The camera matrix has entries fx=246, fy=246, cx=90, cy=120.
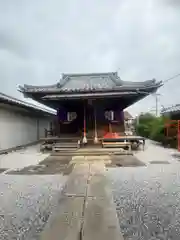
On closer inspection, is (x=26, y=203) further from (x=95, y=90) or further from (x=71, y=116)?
(x=71, y=116)

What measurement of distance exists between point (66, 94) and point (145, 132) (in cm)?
1056

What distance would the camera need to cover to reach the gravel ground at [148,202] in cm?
279

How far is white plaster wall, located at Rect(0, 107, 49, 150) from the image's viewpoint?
11062mm

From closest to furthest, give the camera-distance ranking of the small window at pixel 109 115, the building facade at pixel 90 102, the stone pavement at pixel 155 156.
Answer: the stone pavement at pixel 155 156
the building facade at pixel 90 102
the small window at pixel 109 115

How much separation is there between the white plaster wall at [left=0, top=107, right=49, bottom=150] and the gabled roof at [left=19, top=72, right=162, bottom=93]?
1.65 meters

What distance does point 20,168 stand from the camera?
6.94 metres

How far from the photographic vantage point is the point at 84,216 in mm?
3006

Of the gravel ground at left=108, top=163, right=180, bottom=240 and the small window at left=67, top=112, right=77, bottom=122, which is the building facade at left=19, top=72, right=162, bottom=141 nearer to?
the small window at left=67, top=112, right=77, bottom=122

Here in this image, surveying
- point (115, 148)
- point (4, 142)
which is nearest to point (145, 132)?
point (115, 148)

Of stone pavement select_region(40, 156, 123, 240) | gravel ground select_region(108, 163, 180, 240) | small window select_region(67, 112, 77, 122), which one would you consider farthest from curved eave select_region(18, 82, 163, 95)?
stone pavement select_region(40, 156, 123, 240)

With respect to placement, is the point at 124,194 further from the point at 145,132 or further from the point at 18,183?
the point at 145,132

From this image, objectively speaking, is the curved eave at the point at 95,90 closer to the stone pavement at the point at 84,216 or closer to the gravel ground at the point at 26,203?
the gravel ground at the point at 26,203

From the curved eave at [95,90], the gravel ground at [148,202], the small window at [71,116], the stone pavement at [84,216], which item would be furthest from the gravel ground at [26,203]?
the small window at [71,116]

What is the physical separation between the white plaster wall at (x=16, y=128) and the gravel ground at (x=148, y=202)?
21.4 feet
